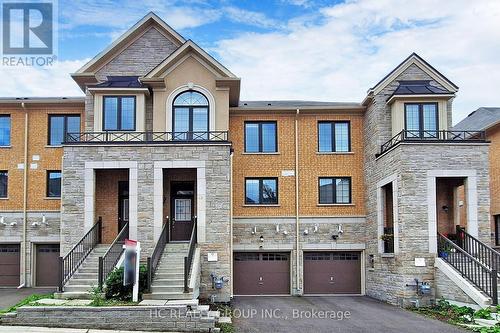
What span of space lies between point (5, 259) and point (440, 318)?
17.6m

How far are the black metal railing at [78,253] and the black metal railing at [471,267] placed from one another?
12.1 m

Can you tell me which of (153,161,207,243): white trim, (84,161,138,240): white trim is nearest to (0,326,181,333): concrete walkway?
(153,161,207,243): white trim

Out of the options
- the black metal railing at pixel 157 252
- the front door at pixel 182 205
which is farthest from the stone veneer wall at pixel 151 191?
the front door at pixel 182 205

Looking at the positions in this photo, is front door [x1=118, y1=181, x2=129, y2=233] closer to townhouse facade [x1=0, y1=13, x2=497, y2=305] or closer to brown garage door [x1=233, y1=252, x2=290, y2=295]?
townhouse facade [x1=0, y1=13, x2=497, y2=305]

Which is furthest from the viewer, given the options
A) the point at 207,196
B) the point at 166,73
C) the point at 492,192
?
the point at 492,192

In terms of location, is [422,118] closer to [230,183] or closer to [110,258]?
[230,183]

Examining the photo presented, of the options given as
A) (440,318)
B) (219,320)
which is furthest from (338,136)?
(219,320)

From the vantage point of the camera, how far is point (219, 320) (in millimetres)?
16109

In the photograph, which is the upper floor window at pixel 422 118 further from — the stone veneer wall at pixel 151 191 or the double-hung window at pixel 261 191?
the stone veneer wall at pixel 151 191

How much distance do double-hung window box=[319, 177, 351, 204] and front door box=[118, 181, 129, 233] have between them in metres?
8.15

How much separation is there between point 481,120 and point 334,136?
9.01 metres

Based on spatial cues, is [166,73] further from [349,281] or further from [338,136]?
[349,281]

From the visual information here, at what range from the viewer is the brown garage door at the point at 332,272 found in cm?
2448

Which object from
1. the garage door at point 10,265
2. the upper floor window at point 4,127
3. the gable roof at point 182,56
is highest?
the gable roof at point 182,56
